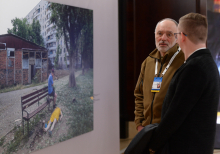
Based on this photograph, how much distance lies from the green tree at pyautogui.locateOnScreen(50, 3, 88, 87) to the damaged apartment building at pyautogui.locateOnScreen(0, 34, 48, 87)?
33 centimetres

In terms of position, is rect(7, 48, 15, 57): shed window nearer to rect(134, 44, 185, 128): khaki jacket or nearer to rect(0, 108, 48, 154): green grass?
rect(0, 108, 48, 154): green grass

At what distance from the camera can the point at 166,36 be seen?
2.32 meters

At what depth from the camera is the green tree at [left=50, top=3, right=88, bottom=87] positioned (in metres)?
2.29

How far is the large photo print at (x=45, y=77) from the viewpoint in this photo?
73.4 inches

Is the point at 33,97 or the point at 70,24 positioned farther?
the point at 70,24

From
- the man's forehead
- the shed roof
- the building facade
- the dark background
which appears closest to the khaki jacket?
the man's forehead

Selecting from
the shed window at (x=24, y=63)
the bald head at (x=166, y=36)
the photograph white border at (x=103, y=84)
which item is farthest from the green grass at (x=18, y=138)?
the bald head at (x=166, y=36)

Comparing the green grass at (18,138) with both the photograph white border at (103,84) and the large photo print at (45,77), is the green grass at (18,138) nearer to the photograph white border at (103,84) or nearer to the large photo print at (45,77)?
the large photo print at (45,77)

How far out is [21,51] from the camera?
1.95m

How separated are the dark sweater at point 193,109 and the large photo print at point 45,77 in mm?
1147

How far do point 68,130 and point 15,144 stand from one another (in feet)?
2.07

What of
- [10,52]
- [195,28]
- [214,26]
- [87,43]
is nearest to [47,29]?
[10,52]

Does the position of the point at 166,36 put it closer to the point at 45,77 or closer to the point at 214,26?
the point at 45,77

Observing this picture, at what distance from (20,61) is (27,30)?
0.28m
